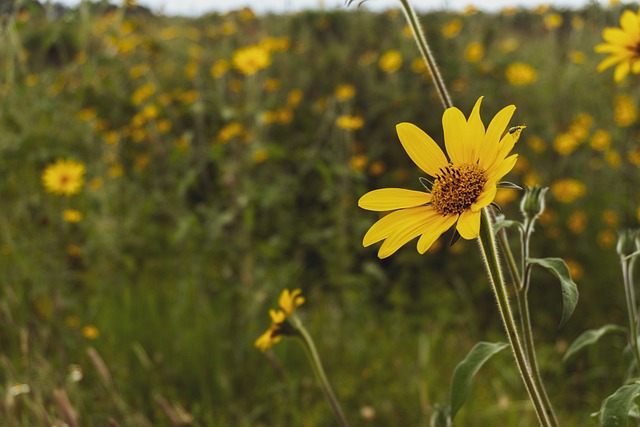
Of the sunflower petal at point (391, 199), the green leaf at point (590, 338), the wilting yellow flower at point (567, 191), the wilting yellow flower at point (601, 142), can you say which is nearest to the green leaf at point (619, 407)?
the green leaf at point (590, 338)

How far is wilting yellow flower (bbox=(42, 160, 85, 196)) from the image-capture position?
8.14ft

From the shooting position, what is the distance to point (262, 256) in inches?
111

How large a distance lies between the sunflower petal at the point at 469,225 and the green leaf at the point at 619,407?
278mm

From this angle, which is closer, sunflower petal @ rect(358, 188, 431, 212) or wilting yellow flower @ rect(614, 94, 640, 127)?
sunflower petal @ rect(358, 188, 431, 212)

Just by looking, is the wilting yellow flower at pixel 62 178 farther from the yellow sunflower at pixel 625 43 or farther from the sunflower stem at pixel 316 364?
the yellow sunflower at pixel 625 43

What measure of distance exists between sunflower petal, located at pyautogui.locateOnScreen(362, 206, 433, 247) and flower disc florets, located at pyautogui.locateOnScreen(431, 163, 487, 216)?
0.02m

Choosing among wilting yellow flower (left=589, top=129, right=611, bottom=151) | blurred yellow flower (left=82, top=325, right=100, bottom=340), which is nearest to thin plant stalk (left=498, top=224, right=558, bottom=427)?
blurred yellow flower (left=82, top=325, right=100, bottom=340)

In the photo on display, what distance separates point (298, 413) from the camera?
189cm

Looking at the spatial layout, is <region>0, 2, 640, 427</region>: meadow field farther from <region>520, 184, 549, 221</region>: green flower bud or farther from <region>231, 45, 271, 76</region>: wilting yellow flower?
<region>520, 184, 549, 221</region>: green flower bud

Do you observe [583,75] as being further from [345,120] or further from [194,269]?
[194,269]

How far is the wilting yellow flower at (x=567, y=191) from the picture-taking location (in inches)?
124

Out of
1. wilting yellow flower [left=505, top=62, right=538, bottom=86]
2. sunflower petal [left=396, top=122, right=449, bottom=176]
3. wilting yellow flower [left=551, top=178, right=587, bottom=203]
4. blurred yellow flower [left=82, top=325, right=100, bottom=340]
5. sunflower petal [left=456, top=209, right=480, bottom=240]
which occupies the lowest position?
blurred yellow flower [left=82, top=325, right=100, bottom=340]

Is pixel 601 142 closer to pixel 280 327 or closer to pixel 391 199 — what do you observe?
pixel 280 327

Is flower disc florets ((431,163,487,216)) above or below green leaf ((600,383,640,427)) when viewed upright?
above
